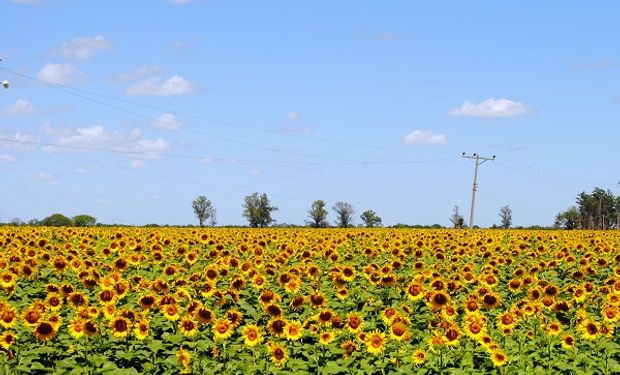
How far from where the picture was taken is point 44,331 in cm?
1031

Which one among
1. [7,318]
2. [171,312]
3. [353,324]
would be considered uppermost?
[353,324]

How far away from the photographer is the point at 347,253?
1814 cm

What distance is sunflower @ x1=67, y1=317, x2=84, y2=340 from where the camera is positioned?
1027 centimetres

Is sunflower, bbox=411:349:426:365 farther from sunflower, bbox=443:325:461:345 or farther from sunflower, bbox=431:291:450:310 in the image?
sunflower, bbox=431:291:450:310

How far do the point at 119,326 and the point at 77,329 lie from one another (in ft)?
1.79

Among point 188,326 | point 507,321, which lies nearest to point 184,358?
point 188,326

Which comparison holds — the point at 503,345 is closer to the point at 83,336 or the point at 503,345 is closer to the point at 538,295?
the point at 538,295

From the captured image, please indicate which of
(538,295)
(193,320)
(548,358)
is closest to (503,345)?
(548,358)

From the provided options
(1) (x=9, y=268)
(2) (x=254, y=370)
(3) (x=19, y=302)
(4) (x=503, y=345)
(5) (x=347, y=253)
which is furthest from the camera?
(5) (x=347, y=253)

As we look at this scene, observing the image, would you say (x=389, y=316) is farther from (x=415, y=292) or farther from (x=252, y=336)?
(x=252, y=336)

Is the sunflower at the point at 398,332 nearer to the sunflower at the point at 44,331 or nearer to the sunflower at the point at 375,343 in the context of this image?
the sunflower at the point at 375,343

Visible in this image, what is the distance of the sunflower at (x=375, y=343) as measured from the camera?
33.4ft

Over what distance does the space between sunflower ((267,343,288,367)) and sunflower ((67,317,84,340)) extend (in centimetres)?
245

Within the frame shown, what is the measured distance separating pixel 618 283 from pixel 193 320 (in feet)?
23.8
